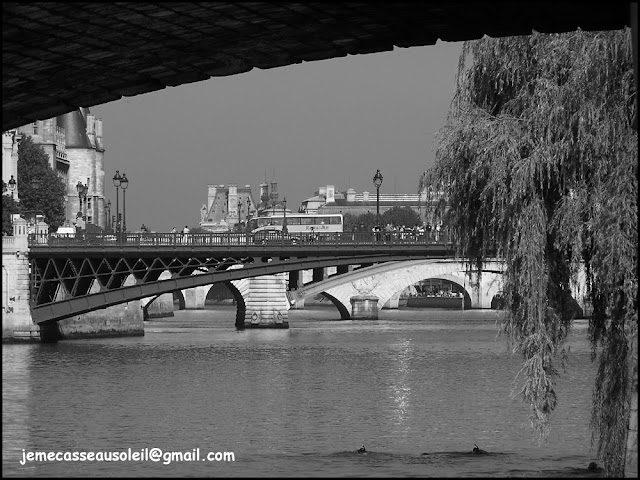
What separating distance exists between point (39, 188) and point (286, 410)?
6717 centimetres

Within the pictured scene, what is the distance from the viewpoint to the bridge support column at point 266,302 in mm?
85375

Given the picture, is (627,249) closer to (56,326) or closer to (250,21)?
(250,21)

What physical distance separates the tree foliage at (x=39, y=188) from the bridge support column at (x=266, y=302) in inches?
717

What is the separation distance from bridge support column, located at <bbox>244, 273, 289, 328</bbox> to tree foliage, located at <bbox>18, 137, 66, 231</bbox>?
18.2 meters

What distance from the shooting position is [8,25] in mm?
10680

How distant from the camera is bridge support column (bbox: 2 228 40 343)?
64.4m

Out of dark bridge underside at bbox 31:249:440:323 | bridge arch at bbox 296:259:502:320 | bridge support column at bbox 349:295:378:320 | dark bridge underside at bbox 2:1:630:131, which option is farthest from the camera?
bridge support column at bbox 349:295:378:320

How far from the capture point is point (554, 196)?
18.9 m

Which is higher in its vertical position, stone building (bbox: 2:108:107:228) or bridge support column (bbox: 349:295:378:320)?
stone building (bbox: 2:108:107:228)

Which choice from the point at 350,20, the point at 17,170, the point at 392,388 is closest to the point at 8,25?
the point at 350,20

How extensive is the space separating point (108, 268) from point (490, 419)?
3552 centimetres

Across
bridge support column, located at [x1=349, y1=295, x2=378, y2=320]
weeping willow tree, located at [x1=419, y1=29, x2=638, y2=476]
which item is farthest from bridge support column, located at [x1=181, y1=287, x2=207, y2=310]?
weeping willow tree, located at [x1=419, y1=29, x2=638, y2=476]

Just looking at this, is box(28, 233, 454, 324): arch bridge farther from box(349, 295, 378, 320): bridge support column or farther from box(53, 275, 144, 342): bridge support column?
box(349, 295, 378, 320): bridge support column

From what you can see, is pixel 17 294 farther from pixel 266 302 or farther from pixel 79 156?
pixel 79 156
